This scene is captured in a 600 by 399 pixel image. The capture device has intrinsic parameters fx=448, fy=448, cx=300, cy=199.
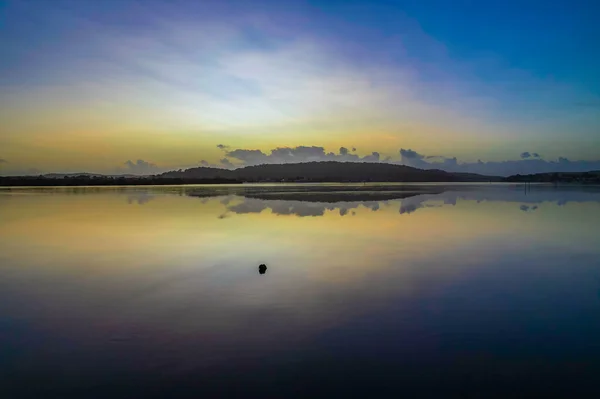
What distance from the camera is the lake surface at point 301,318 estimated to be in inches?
226

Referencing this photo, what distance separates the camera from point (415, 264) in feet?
42.6

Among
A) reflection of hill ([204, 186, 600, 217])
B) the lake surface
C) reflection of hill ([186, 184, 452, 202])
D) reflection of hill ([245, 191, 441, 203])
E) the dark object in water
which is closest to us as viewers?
the lake surface

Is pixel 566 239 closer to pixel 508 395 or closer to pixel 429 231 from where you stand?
pixel 429 231

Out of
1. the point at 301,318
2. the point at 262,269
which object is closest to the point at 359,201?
the point at 262,269

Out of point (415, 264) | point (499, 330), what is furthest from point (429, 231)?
point (499, 330)

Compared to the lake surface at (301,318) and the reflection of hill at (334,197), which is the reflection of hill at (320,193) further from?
the lake surface at (301,318)

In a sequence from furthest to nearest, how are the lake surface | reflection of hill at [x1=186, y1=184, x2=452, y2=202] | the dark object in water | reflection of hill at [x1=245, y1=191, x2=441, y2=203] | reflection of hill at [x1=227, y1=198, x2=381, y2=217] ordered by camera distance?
reflection of hill at [x1=186, y1=184, x2=452, y2=202] < reflection of hill at [x1=245, y1=191, x2=441, y2=203] < reflection of hill at [x1=227, y1=198, x2=381, y2=217] < the dark object in water < the lake surface

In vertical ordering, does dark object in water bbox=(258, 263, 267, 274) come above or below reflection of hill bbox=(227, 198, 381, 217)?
below

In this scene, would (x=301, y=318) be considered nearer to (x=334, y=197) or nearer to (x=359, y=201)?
(x=359, y=201)

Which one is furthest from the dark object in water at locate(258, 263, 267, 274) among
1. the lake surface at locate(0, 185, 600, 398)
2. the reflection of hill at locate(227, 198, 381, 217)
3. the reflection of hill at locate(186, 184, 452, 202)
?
the reflection of hill at locate(186, 184, 452, 202)

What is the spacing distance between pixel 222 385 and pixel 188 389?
416 mm

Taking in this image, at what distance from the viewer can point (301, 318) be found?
321 inches

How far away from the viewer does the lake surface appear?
5.74 m

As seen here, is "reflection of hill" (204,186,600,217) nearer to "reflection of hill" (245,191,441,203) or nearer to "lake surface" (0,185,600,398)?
"reflection of hill" (245,191,441,203)
